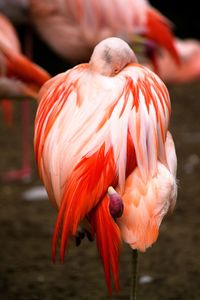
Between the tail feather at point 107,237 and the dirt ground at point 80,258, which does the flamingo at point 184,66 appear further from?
the tail feather at point 107,237

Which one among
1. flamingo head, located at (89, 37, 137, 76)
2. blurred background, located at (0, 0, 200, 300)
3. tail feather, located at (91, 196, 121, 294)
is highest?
flamingo head, located at (89, 37, 137, 76)

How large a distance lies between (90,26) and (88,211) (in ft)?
8.25

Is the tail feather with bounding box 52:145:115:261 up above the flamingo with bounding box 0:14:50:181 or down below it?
above

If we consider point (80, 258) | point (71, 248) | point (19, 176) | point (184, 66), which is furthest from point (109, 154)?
point (184, 66)

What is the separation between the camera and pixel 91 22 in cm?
454

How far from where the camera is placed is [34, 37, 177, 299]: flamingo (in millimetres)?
2146

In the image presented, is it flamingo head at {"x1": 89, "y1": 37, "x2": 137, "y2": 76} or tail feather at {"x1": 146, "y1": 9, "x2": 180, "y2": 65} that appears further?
tail feather at {"x1": 146, "y1": 9, "x2": 180, "y2": 65}

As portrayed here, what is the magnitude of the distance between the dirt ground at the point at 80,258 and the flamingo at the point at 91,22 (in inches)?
27.8

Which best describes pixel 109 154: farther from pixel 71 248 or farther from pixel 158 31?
pixel 158 31

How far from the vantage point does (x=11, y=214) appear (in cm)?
403

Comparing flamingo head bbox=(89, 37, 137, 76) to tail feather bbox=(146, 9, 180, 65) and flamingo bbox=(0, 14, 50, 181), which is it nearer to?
flamingo bbox=(0, 14, 50, 181)

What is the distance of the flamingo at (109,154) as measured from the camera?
7.04 feet

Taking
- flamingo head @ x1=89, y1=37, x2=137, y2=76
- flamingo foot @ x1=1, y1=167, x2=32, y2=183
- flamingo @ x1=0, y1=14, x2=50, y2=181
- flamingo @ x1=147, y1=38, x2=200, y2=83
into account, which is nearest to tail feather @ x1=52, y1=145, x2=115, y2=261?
flamingo head @ x1=89, y1=37, x2=137, y2=76

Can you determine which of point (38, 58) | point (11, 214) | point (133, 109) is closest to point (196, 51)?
point (38, 58)
